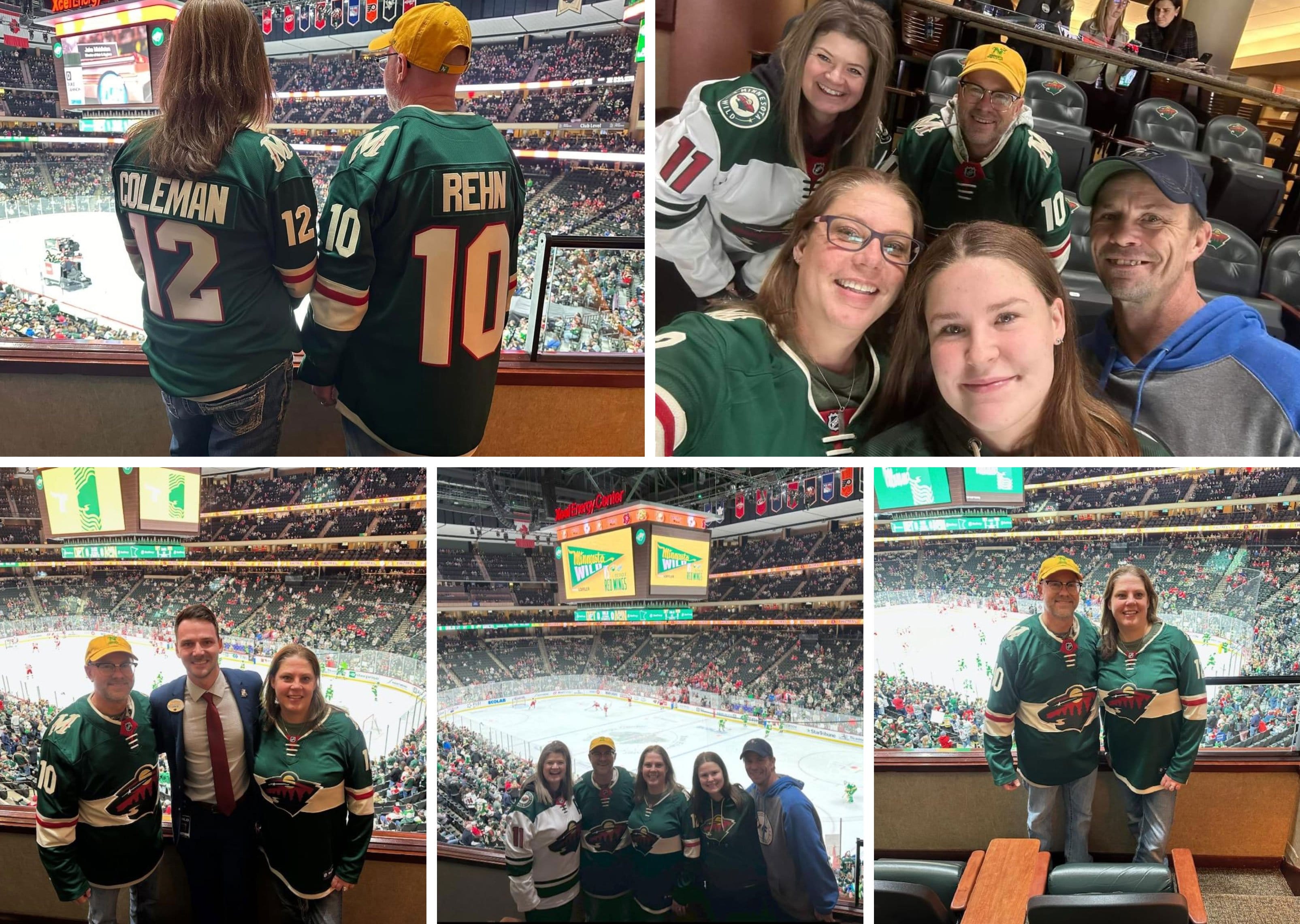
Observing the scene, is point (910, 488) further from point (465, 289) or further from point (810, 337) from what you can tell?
point (465, 289)

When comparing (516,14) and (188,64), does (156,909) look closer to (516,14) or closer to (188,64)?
(188,64)

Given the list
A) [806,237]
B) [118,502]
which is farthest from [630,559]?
[118,502]

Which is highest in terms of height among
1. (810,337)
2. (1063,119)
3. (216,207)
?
(1063,119)

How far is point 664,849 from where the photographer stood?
216 centimetres

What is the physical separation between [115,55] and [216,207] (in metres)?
0.38

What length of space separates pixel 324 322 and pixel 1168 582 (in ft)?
6.49

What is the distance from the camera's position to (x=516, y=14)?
184 centimetres

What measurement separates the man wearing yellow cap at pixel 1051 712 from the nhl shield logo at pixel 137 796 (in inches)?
77.3

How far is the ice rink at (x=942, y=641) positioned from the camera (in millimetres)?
2150

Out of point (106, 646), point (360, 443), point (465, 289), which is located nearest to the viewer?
point (465, 289)

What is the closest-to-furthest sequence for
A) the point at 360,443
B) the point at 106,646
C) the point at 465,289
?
the point at 465,289, the point at 360,443, the point at 106,646

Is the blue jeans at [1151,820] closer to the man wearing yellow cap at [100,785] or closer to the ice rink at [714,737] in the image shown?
the ice rink at [714,737]

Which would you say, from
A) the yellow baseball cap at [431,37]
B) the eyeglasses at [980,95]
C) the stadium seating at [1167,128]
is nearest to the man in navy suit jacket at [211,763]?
the yellow baseball cap at [431,37]

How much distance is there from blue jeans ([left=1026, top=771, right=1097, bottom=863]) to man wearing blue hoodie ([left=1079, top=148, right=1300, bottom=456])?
3.09 ft
